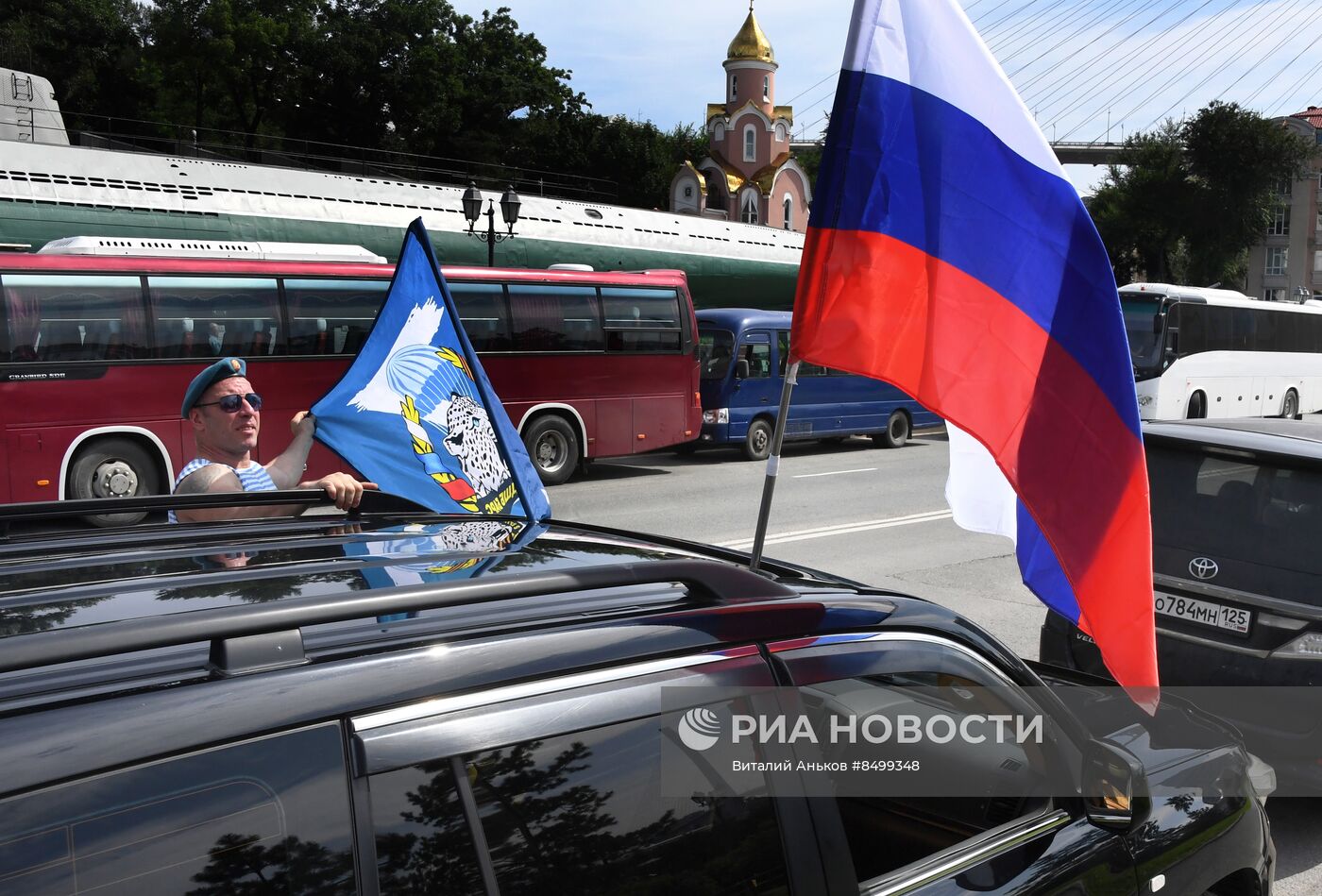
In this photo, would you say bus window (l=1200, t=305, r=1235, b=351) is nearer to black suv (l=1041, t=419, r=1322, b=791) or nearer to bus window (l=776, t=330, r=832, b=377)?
bus window (l=776, t=330, r=832, b=377)

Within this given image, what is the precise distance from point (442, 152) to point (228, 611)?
7082 centimetres

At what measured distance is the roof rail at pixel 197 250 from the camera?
14047mm

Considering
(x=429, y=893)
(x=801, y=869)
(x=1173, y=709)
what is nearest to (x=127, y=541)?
(x=429, y=893)

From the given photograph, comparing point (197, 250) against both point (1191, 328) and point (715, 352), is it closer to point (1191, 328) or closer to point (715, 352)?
point (715, 352)

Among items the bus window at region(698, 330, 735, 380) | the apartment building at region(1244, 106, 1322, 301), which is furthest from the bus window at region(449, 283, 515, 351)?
the apartment building at region(1244, 106, 1322, 301)

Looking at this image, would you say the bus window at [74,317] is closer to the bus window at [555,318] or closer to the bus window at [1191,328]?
the bus window at [555,318]

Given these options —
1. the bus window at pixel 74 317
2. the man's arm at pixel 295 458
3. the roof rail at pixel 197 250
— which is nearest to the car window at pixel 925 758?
the man's arm at pixel 295 458

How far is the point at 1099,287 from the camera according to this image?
9.37ft

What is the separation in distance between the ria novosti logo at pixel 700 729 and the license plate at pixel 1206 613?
398 cm

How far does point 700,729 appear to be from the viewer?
1.85 meters

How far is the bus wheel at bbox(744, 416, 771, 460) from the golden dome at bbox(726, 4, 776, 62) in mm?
63158

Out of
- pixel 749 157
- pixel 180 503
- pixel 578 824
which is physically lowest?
pixel 578 824

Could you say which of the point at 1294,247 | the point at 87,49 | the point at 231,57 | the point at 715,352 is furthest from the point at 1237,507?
the point at 1294,247

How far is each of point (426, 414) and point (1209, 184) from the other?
78.9 metres
